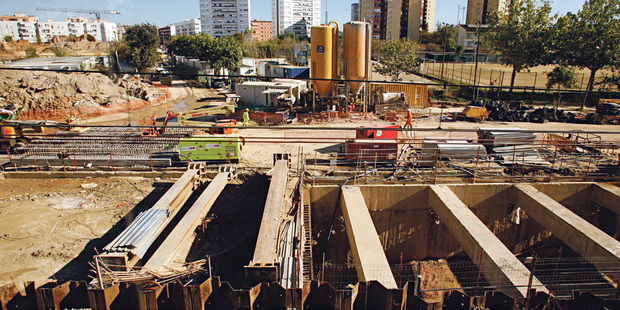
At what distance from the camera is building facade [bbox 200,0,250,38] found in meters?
165

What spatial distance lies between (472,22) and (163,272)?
4527 inches

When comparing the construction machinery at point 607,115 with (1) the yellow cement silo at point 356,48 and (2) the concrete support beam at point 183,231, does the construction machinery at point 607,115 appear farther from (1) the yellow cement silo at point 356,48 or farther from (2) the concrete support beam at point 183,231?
(2) the concrete support beam at point 183,231

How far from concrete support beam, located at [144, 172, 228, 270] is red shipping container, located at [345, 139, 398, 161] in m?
6.29

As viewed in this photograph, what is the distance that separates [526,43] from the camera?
35.7 metres

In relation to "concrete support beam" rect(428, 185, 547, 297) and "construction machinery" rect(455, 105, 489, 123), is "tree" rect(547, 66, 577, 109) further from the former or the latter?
"concrete support beam" rect(428, 185, 547, 297)

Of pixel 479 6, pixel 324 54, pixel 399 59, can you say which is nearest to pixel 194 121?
pixel 324 54

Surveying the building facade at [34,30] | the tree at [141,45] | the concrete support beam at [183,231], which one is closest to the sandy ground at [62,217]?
the concrete support beam at [183,231]

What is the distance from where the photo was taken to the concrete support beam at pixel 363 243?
9617mm

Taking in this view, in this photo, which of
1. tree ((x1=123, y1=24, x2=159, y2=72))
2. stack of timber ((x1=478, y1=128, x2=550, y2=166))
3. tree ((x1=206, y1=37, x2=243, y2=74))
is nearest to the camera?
stack of timber ((x1=478, y1=128, x2=550, y2=166))

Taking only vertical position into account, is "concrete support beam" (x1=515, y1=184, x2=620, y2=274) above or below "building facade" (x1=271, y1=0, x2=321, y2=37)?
below

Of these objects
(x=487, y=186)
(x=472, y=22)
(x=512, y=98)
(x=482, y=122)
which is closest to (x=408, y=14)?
(x=472, y=22)

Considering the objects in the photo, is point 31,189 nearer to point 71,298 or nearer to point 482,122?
point 71,298

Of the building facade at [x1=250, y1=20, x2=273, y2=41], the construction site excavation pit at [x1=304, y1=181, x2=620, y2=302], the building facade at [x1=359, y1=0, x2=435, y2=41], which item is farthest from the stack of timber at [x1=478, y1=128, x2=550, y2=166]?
the building facade at [x1=250, y1=20, x2=273, y2=41]

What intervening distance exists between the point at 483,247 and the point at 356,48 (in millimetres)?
20527
